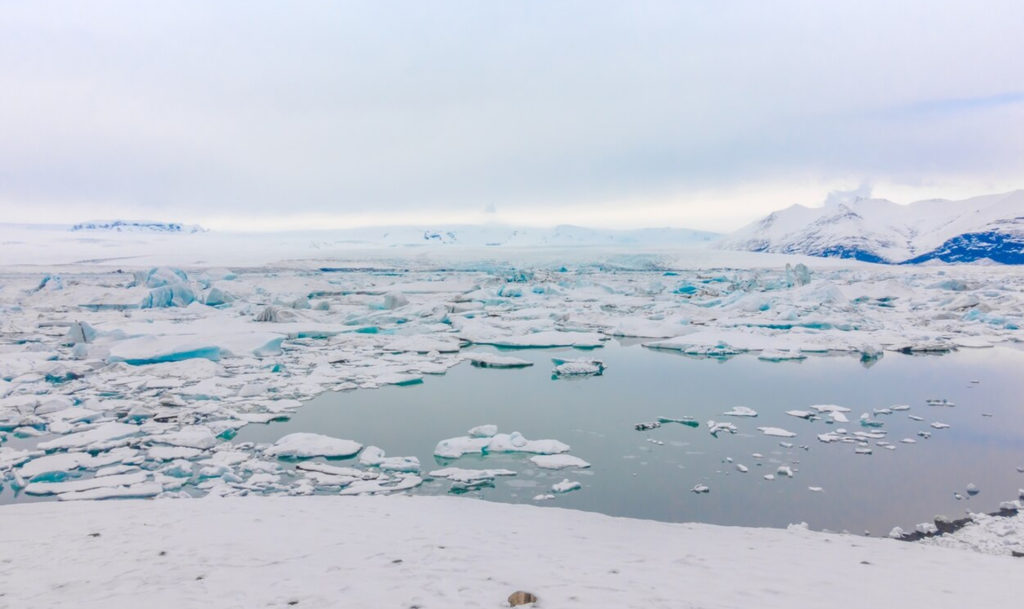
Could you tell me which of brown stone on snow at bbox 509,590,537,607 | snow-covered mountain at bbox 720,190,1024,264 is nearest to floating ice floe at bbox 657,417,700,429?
brown stone on snow at bbox 509,590,537,607

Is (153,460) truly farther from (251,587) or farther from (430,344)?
(430,344)

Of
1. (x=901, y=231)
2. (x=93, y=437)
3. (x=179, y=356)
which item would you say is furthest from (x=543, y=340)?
(x=901, y=231)

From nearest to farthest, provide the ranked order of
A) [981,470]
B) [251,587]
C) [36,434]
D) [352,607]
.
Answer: [352,607] < [251,587] < [981,470] < [36,434]

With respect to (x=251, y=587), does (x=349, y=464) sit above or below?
below

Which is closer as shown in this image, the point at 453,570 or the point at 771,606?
the point at 771,606

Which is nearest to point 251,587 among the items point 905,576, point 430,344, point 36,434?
point 905,576

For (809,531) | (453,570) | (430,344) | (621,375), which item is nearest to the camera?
(453,570)

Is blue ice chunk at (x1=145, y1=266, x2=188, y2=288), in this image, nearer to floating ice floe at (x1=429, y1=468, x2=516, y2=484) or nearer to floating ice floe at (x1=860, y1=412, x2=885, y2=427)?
floating ice floe at (x1=429, y1=468, x2=516, y2=484)

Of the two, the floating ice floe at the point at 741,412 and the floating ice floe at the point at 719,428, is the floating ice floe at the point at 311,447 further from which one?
the floating ice floe at the point at 741,412
